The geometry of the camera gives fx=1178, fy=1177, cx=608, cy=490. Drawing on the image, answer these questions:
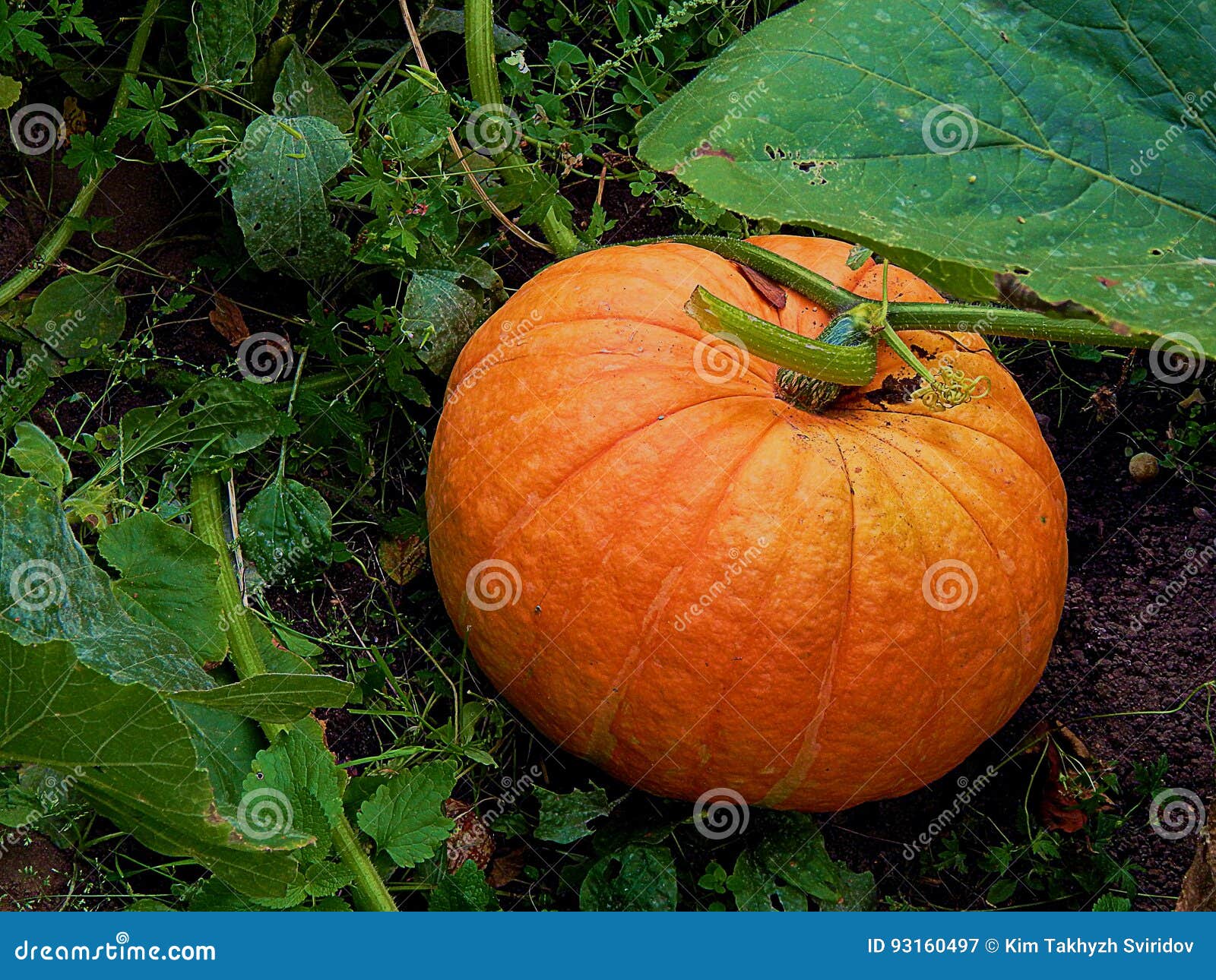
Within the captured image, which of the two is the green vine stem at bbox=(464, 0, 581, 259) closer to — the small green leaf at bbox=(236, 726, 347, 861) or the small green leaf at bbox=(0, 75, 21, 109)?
the small green leaf at bbox=(0, 75, 21, 109)

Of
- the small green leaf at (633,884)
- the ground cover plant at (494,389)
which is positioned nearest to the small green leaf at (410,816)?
the ground cover plant at (494,389)

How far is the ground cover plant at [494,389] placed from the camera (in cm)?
187

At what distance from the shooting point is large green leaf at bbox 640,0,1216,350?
171 centimetres

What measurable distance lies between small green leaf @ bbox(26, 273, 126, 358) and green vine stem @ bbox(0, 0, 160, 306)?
48 millimetres

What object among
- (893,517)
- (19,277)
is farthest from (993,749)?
(19,277)

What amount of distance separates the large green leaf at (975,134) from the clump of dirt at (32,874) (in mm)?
1832

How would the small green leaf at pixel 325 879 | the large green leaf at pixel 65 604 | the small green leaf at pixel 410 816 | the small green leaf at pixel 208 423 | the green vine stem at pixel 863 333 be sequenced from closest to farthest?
the large green leaf at pixel 65 604
the green vine stem at pixel 863 333
the small green leaf at pixel 325 879
the small green leaf at pixel 410 816
the small green leaf at pixel 208 423

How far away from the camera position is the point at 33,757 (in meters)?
1.72

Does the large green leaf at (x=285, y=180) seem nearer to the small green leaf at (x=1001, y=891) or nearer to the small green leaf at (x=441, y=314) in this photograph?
the small green leaf at (x=441, y=314)

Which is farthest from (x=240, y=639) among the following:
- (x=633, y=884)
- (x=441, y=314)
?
(x=633, y=884)

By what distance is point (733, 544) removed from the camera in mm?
2156

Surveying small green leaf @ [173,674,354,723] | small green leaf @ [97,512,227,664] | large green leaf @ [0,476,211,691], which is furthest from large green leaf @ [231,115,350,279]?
small green leaf @ [173,674,354,723]

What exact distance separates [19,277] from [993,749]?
253cm
